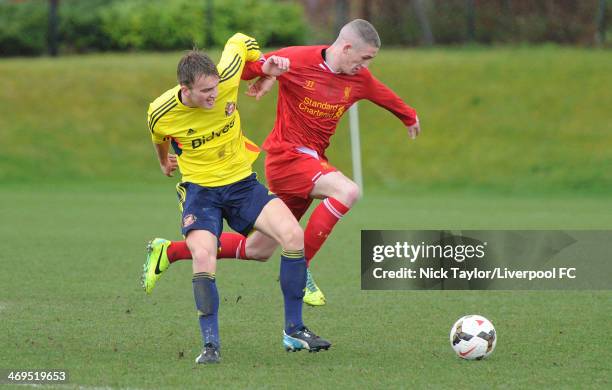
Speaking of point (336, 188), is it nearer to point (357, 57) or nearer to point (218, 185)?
point (357, 57)

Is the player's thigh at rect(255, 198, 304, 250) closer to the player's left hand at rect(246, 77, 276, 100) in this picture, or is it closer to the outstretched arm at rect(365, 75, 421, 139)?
the player's left hand at rect(246, 77, 276, 100)

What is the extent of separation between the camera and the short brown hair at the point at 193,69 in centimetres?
650

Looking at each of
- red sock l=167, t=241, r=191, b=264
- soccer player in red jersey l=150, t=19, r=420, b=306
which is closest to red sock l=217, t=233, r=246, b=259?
soccer player in red jersey l=150, t=19, r=420, b=306

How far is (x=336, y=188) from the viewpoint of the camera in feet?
26.4

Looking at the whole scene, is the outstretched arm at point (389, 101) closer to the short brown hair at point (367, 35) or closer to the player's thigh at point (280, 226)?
the short brown hair at point (367, 35)

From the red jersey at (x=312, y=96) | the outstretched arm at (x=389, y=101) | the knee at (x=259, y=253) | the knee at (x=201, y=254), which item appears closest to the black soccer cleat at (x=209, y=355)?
the knee at (x=201, y=254)

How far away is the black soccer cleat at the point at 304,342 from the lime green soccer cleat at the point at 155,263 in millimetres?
1551

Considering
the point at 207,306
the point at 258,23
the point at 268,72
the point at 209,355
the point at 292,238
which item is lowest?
the point at 209,355

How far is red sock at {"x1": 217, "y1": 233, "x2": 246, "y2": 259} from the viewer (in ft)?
27.1

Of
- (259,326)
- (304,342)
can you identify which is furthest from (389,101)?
(304,342)

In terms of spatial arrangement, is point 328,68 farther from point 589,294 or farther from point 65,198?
point 65,198

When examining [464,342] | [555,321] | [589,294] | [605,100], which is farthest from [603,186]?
[464,342]

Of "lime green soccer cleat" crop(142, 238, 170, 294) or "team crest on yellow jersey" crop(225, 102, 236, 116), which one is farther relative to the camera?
"lime green soccer cleat" crop(142, 238, 170, 294)

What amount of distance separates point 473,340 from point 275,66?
7.49ft
